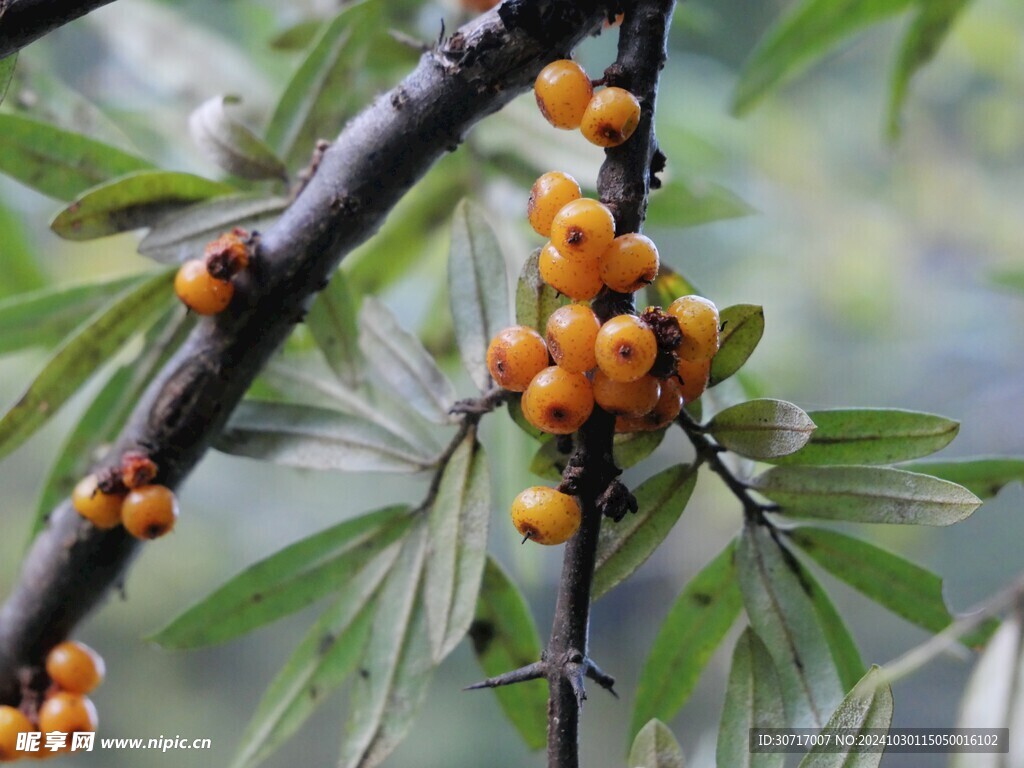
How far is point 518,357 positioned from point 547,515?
0.09 metres

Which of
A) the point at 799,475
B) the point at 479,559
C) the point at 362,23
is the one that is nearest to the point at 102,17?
the point at 362,23

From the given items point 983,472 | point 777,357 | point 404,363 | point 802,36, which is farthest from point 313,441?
point 777,357

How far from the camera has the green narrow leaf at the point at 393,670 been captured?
0.66 metres

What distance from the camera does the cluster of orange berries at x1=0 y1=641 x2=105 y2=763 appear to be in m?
0.72

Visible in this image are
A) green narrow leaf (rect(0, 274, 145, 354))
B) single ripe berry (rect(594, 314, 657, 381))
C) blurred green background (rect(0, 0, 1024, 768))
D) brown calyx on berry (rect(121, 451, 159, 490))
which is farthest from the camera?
blurred green background (rect(0, 0, 1024, 768))

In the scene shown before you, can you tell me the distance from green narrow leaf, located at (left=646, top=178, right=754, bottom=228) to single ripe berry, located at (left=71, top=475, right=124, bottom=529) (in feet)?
1.80

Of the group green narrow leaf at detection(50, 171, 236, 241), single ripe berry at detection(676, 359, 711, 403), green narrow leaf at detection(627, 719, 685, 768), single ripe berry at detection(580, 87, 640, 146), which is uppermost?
green narrow leaf at detection(50, 171, 236, 241)

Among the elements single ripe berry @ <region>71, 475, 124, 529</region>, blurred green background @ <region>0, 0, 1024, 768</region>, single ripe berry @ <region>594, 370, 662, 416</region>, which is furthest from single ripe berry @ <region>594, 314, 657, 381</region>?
blurred green background @ <region>0, 0, 1024, 768</region>

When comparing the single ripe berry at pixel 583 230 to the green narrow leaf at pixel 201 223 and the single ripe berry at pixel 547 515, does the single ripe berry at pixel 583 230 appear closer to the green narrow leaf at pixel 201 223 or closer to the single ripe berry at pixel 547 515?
the single ripe berry at pixel 547 515

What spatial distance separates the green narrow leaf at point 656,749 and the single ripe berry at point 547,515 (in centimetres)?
14

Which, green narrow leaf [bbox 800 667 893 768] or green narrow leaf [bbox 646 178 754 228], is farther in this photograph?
green narrow leaf [bbox 646 178 754 228]

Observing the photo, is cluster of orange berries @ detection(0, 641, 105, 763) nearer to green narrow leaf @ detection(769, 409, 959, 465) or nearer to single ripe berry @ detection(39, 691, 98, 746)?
single ripe berry @ detection(39, 691, 98, 746)

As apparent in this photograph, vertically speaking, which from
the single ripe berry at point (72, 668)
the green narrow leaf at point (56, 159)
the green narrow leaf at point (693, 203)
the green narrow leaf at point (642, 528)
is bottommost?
the single ripe berry at point (72, 668)

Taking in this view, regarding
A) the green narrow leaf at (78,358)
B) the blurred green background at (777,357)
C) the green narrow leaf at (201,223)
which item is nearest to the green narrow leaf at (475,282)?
the green narrow leaf at (201,223)
